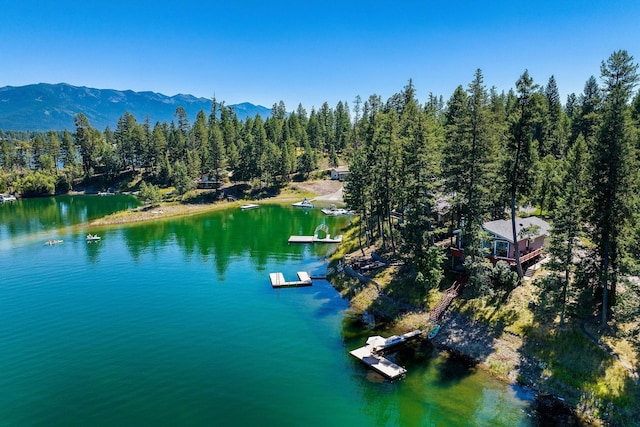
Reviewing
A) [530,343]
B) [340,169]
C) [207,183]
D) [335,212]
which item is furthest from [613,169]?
[340,169]

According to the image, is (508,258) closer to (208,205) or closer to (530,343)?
(530,343)

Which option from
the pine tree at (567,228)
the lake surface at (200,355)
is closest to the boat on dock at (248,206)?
the lake surface at (200,355)

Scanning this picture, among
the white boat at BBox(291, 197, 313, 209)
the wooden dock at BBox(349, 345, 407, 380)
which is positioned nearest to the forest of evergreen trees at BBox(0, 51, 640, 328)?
the wooden dock at BBox(349, 345, 407, 380)

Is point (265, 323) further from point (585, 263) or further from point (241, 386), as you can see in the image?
point (585, 263)

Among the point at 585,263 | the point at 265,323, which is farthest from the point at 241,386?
the point at 585,263

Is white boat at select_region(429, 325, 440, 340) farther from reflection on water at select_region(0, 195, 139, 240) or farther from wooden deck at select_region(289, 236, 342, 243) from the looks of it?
reflection on water at select_region(0, 195, 139, 240)

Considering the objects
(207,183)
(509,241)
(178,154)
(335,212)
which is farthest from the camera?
(178,154)
